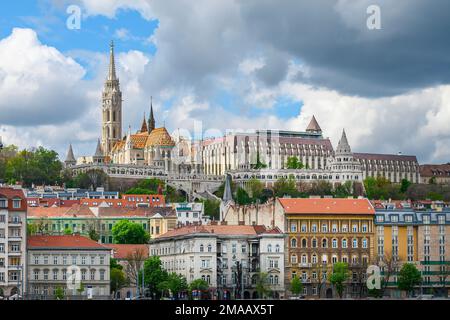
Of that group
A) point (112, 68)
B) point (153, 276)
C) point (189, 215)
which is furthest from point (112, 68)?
point (153, 276)

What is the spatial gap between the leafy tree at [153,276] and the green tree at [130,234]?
13.5 m

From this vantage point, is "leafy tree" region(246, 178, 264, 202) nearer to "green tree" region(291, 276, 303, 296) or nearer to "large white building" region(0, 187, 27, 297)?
"green tree" region(291, 276, 303, 296)

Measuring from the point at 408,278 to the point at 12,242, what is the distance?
18163 mm

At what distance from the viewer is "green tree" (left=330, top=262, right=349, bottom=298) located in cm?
5919

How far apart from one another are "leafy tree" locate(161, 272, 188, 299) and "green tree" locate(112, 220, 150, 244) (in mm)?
15794

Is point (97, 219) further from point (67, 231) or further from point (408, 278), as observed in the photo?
point (408, 278)

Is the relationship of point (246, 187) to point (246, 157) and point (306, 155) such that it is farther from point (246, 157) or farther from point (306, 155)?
point (306, 155)

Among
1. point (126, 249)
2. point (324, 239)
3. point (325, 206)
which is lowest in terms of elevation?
point (126, 249)

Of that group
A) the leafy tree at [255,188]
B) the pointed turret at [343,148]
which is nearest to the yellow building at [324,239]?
the leafy tree at [255,188]

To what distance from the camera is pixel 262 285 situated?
5806 centimetres

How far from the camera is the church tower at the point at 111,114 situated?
156 m

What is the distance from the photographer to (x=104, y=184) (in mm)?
125562

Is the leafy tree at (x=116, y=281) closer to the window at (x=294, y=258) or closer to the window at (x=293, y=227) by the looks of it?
the window at (x=294, y=258)
